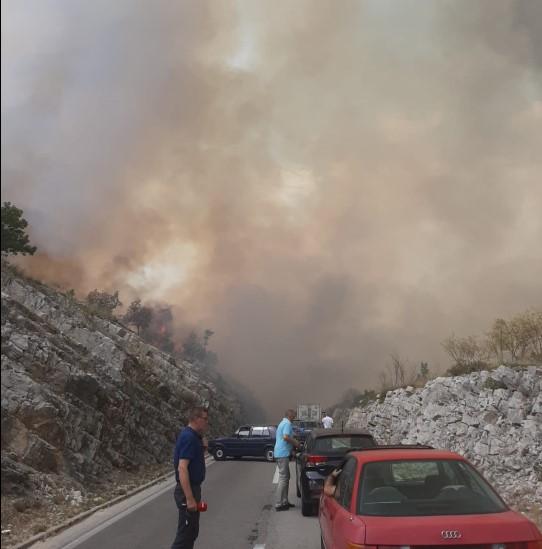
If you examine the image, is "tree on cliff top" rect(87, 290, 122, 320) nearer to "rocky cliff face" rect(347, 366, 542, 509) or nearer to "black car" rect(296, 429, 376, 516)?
"rocky cliff face" rect(347, 366, 542, 509)

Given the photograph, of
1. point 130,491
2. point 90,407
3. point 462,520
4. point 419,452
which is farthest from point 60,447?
point 462,520

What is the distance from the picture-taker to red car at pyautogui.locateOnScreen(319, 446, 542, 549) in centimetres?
424

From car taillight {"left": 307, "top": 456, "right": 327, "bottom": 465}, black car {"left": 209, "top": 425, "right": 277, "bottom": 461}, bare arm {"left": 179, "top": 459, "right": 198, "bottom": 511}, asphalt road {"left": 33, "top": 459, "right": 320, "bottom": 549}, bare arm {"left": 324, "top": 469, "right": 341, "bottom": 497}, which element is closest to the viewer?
bare arm {"left": 179, "top": 459, "right": 198, "bottom": 511}

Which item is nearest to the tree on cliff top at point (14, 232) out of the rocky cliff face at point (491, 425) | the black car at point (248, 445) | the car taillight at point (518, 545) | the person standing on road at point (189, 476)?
the person standing on road at point (189, 476)

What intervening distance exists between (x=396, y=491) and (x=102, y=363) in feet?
Result: 58.8

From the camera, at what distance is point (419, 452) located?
563cm

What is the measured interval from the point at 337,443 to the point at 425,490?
Result: 5.68 m

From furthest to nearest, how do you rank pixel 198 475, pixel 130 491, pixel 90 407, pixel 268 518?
pixel 90 407 → pixel 130 491 → pixel 268 518 → pixel 198 475

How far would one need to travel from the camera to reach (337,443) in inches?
432

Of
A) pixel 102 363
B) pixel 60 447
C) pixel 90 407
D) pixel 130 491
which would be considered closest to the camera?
pixel 60 447

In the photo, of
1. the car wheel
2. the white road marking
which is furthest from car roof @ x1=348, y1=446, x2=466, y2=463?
the car wheel

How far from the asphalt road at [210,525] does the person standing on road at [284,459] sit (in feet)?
0.71

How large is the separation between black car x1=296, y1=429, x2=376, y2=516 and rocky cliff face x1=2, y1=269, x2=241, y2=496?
Result: 4661 mm

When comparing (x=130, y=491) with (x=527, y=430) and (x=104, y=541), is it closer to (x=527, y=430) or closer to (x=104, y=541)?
(x=104, y=541)
